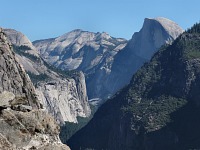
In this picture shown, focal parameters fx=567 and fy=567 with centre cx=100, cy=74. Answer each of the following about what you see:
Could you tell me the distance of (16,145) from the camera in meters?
23.0

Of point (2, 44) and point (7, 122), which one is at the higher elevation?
point (7, 122)

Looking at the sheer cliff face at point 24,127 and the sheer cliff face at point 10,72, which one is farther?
the sheer cliff face at point 10,72

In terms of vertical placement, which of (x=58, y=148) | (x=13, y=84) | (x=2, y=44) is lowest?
(x=13, y=84)

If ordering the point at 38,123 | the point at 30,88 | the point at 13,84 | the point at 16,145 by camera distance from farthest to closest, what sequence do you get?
the point at 13,84 → the point at 30,88 → the point at 38,123 → the point at 16,145

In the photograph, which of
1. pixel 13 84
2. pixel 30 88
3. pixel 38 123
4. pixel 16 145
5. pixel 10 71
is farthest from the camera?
pixel 10 71

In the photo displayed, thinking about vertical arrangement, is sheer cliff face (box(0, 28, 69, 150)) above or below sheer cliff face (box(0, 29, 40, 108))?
above

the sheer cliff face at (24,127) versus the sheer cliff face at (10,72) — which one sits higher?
the sheer cliff face at (24,127)

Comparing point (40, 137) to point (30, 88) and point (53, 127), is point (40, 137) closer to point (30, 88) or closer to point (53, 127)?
point (53, 127)

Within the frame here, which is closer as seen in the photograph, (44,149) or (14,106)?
(44,149)

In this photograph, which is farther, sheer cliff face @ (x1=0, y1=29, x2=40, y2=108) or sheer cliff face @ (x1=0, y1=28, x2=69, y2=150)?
sheer cliff face @ (x1=0, y1=29, x2=40, y2=108)

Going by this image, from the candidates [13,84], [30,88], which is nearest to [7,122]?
[30,88]

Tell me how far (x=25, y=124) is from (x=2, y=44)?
116m

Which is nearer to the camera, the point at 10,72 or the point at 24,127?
the point at 24,127

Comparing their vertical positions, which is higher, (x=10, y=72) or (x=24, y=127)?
(x=24, y=127)
